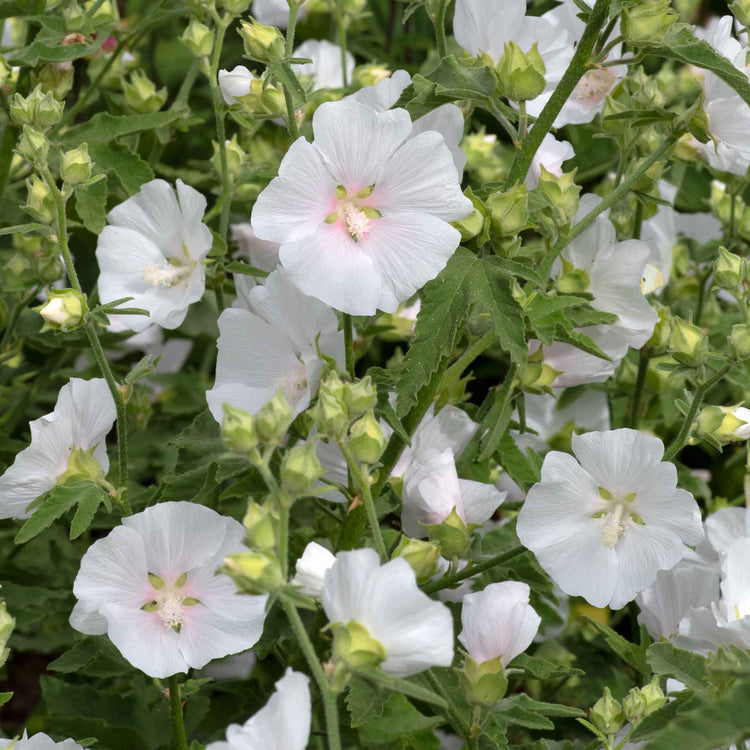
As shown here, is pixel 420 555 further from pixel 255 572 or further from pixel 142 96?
pixel 142 96

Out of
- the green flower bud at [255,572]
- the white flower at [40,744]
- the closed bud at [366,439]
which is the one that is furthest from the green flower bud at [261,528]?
the white flower at [40,744]

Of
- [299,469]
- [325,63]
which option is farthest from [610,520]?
[325,63]

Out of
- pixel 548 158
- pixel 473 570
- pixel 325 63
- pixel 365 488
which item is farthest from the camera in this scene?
pixel 325 63

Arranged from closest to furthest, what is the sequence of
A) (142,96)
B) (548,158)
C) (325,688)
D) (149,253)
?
(325,688) → (548,158) → (149,253) → (142,96)

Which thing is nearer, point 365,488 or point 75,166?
point 365,488

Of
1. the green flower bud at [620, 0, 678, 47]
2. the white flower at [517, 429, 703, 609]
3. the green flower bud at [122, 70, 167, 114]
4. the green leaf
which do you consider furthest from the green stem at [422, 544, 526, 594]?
the green flower bud at [122, 70, 167, 114]

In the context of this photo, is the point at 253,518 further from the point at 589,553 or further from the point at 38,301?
the point at 38,301

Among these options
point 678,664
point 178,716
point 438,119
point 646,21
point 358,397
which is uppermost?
point 646,21

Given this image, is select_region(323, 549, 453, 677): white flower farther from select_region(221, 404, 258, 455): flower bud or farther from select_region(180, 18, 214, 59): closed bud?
select_region(180, 18, 214, 59): closed bud

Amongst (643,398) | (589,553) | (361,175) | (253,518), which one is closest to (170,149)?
(643,398)

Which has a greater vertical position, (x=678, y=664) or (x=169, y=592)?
(x=678, y=664)
